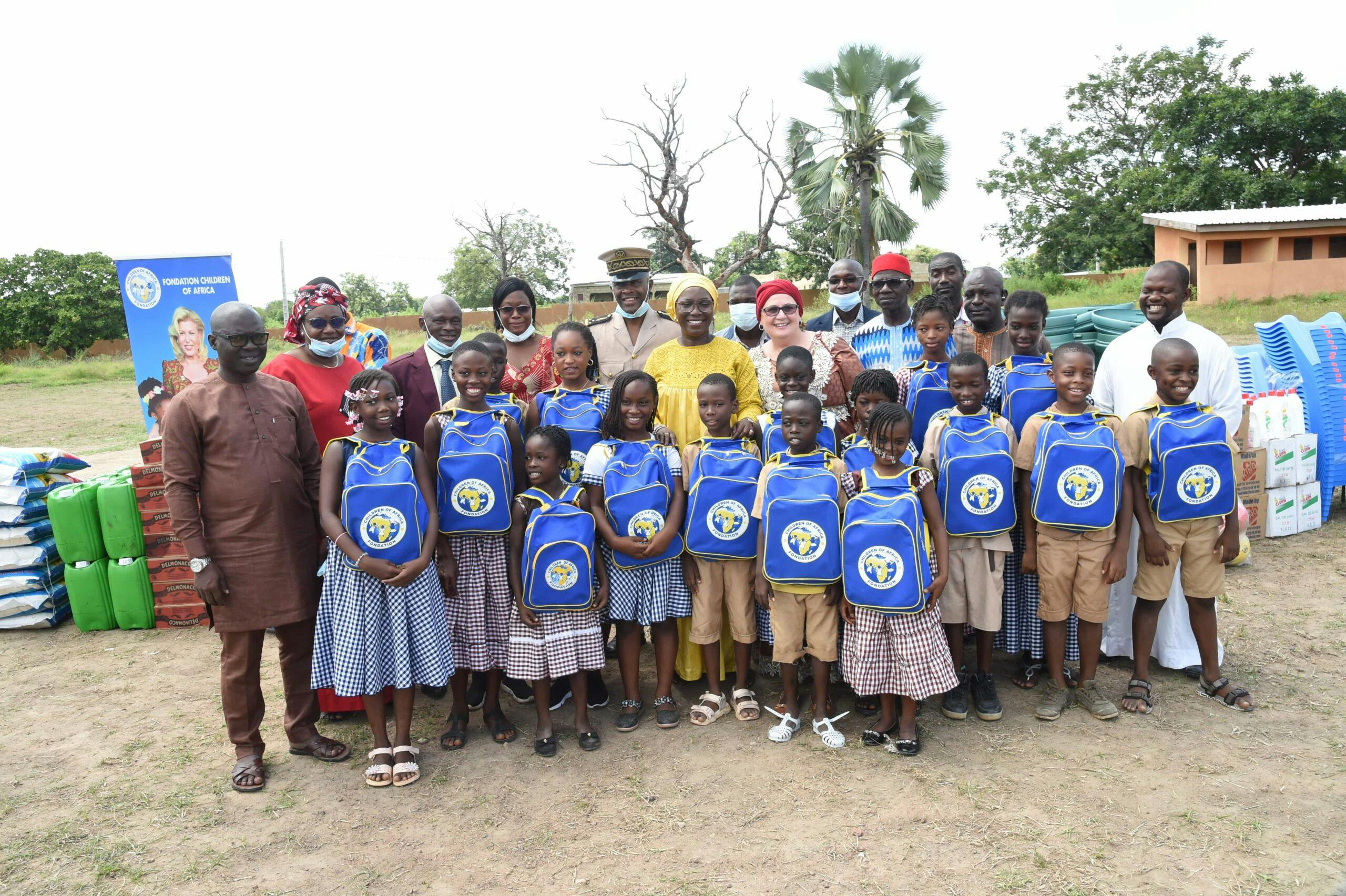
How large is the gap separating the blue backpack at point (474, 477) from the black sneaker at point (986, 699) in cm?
235

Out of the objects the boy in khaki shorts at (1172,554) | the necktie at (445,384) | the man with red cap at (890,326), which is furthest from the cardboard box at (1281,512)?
the necktie at (445,384)

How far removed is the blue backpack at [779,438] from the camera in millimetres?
3912

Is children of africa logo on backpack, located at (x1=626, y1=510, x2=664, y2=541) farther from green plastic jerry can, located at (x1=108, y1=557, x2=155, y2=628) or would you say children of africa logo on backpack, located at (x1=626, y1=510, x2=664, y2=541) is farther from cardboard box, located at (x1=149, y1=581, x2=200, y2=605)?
green plastic jerry can, located at (x1=108, y1=557, x2=155, y2=628)

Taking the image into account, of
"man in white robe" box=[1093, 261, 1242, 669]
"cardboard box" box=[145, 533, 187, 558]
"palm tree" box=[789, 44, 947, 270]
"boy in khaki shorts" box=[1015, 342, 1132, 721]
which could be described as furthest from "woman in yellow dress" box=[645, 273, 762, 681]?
"palm tree" box=[789, 44, 947, 270]

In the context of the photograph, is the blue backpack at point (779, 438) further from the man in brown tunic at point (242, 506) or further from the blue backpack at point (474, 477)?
the man in brown tunic at point (242, 506)

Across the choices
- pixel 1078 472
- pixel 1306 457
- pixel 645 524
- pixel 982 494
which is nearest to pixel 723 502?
pixel 645 524

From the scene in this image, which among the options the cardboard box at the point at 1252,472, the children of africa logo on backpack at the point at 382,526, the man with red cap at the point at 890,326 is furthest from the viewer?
the cardboard box at the point at 1252,472

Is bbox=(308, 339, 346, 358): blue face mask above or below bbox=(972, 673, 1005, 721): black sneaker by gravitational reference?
above

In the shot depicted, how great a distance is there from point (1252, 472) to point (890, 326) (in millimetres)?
3856

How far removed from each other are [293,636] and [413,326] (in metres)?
29.3

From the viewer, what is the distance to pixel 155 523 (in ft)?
19.1

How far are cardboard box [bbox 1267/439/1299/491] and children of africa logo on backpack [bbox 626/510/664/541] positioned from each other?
5.42m

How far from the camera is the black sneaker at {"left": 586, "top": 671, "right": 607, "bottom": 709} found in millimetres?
4293

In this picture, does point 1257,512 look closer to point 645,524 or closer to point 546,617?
point 645,524
